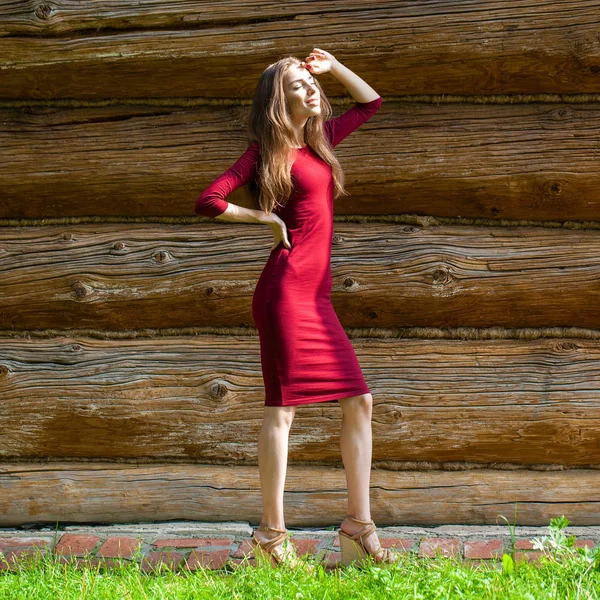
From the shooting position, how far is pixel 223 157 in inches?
159

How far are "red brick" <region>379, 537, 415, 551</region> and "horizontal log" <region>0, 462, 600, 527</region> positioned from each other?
0.21m

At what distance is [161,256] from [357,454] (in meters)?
1.49

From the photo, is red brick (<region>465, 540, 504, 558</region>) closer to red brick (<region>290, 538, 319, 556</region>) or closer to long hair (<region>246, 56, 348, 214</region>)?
red brick (<region>290, 538, 319, 556</region>)

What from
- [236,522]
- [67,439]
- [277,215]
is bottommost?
[236,522]

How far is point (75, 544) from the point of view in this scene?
12.5 ft

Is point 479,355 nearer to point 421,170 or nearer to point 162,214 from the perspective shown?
point 421,170

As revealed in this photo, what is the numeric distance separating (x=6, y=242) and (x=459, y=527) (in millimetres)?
2638

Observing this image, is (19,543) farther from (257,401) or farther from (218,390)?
(257,401)

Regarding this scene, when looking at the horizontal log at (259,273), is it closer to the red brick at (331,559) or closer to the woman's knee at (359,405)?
the woman's knee at (359,405)

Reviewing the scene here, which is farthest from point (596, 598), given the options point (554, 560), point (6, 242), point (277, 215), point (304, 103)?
point (6, 242)

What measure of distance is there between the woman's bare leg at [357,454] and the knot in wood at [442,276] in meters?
0.89

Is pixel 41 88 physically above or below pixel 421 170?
above

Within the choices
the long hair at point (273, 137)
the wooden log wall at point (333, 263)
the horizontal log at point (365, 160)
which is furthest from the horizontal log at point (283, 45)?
the long hair at point (273, 137)

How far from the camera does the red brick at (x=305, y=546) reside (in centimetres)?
361
